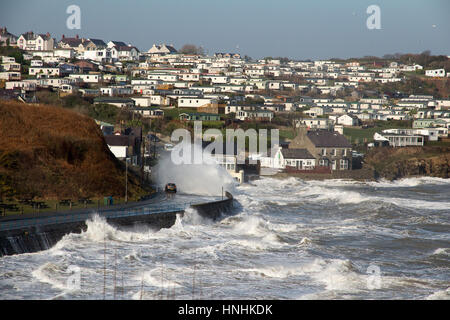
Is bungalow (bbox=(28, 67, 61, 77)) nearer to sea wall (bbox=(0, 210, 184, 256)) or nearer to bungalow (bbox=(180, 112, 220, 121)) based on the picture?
bungalow (bbox=(180, 112, 220, 121))

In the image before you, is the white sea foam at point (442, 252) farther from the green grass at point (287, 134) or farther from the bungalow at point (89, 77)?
the bungalow at point (89, 77)

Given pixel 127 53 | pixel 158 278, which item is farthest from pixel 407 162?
pixel 127 53

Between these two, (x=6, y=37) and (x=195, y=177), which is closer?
(x=195, y=177)

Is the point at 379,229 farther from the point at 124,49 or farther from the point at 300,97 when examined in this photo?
the point at 124,49

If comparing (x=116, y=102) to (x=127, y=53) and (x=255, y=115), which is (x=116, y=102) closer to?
(x=255, y=115)

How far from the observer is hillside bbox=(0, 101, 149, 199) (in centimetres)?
3459

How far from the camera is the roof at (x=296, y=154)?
65.6 meters

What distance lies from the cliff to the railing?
37.1 metres

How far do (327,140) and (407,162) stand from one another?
8736 mm

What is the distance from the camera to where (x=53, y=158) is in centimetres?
3716

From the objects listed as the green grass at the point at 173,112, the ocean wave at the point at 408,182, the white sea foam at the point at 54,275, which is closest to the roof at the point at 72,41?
the green grass at the point at 173,112

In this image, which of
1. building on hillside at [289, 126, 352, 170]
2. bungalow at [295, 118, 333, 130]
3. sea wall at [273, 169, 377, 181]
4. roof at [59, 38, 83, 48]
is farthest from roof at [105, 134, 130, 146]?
roof at [59, 38, 83, 48]

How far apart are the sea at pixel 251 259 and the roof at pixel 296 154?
70.9ft
